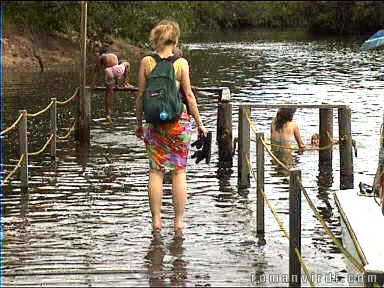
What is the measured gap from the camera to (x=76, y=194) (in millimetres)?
11977

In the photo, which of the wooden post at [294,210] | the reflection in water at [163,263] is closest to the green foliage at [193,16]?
the reflection in water at [163,263]

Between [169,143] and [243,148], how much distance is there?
325 centimetres

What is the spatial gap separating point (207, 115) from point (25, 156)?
33.1 ft

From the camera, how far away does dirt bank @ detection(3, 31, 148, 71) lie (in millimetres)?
39344

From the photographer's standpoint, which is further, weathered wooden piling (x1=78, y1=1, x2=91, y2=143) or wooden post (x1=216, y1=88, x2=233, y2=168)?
weathered wooden piling (x1=78, y1=1, x2=91, y2=143)

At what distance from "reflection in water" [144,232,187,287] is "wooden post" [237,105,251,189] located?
3.03 metres

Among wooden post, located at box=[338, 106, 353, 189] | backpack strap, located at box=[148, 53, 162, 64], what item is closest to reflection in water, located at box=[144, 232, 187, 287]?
backpack strap, located at box=[148, 53, 162, 64]

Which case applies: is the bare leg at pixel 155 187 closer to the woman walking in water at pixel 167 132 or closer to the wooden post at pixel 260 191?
the woman walking in water at pixel 167 132

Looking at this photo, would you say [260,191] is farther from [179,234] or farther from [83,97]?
[83,97]

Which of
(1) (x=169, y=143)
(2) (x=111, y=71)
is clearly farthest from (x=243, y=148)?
(2) (x=111, y=71)

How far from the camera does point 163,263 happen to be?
837 centimetres

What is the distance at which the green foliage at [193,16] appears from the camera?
43.7 m

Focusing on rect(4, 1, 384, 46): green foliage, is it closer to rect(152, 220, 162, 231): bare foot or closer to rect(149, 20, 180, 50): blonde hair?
rect(152, 220, 162, 231): bare foot

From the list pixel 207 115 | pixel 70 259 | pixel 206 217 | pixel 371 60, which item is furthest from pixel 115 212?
pixel 371 60
